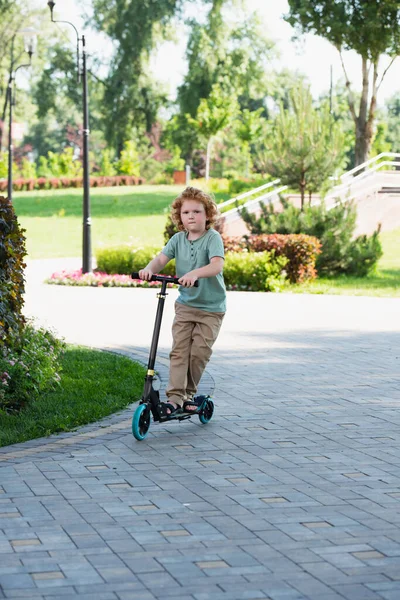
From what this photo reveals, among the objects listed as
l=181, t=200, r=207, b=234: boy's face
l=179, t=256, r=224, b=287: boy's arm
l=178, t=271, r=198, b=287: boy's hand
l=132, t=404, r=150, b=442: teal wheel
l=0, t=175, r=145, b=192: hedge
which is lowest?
l=132, t=404, r=150, b=442: teal wheel

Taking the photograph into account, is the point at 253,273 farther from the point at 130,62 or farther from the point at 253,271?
the point at 130,62

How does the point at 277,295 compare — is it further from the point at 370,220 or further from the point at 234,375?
the point at 370,220

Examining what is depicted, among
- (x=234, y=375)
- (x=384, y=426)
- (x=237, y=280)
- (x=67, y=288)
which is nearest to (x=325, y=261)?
(x=237, y=280)

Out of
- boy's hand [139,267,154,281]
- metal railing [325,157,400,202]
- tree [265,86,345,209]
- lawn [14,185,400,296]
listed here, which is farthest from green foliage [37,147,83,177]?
boy's hand [139,267,154,281]

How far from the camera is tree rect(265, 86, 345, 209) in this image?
20.7 m

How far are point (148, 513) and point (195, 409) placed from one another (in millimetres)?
1903

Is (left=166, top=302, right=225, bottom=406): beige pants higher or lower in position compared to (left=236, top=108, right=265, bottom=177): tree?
lower

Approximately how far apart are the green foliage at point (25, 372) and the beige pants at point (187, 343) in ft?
3.88

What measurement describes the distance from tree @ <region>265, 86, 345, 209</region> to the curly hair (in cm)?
1443

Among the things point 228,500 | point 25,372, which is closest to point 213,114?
point 25,372

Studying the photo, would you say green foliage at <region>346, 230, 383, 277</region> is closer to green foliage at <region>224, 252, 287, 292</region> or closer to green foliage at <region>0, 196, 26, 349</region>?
green foliage at <region>224, 252, 287, 292</region>

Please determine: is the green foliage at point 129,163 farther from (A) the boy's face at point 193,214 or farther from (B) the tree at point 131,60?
(A) the boy's face at point 193,214

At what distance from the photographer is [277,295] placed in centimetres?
1788

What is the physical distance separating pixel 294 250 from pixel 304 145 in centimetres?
243
